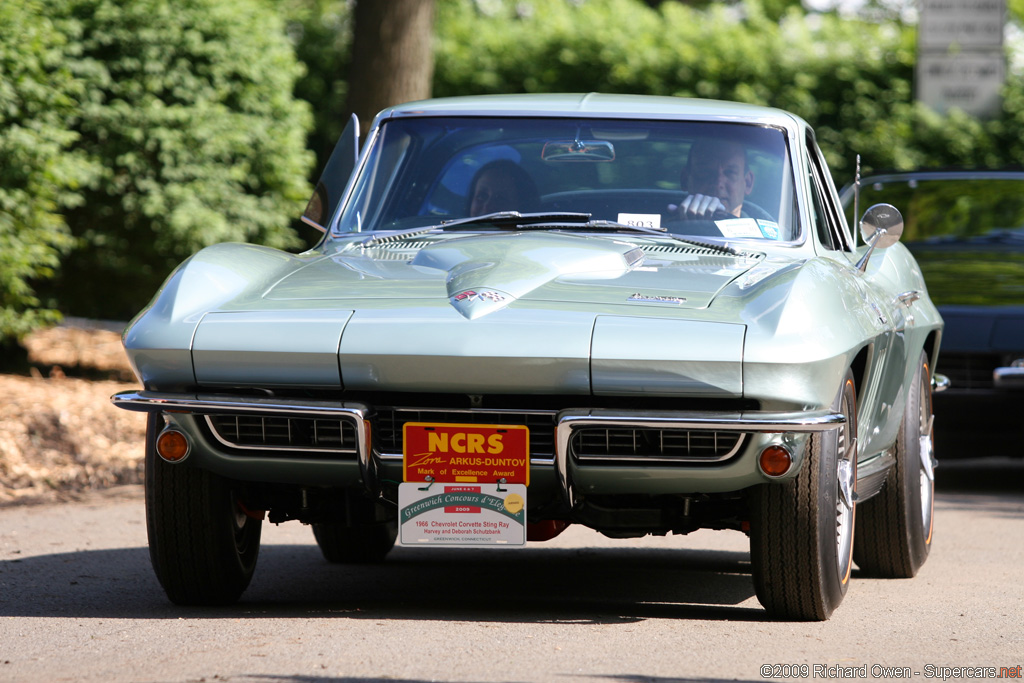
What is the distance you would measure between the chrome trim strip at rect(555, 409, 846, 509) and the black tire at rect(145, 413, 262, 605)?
1.17 meters

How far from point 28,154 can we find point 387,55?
12.0ft

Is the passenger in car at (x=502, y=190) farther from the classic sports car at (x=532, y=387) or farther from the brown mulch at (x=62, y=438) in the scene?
the brown mulch at (x=62, y=438)

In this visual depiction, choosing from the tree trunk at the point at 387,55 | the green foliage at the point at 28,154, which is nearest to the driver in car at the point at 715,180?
the green foliage at the point at 28,154

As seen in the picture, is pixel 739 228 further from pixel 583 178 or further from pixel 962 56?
pixel 962 56

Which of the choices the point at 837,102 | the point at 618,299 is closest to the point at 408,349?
the point at 618,299

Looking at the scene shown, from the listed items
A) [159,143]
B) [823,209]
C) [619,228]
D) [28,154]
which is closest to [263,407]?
[619,228]

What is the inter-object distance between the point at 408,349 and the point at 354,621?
951 mm

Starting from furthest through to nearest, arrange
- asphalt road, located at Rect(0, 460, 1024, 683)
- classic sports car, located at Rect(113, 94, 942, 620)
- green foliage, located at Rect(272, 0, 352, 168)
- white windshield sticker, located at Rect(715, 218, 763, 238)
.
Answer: green foliage, located at Rect(272, 0, 352, 168)
white windshield sticker, located at Rect(715, 218, 763, 238)
classic sports car, located at Rect(113, 94, 942, 620)
asphalt road, located at Rect(0, 460, 1024, 683)

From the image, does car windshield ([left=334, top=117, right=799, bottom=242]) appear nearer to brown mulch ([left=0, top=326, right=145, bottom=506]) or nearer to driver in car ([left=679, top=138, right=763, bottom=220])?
driver in car ([left=679, top=138, right=763, bottom=220])

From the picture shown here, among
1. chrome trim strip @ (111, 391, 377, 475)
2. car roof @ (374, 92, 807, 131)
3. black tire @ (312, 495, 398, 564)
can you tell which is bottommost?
black tire @ (312, 495, 398, 564)

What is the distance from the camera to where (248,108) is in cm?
1179

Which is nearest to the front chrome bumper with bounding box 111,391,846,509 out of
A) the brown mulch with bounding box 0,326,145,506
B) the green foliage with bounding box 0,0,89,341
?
the brown mulch with bounding box 0,326,145,506

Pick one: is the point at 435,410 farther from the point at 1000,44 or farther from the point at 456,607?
the point at 1000,44

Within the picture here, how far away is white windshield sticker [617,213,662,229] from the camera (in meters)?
5.14
